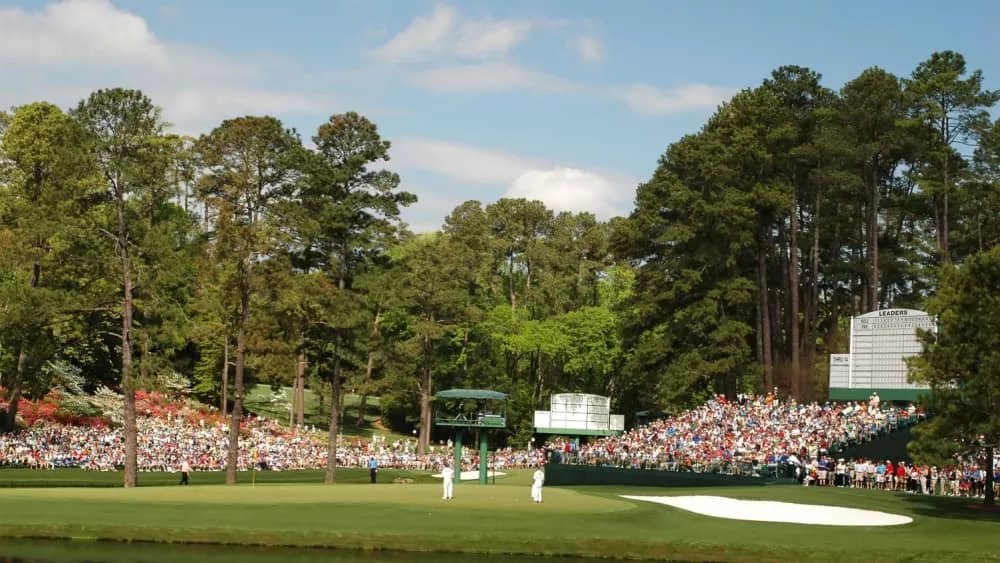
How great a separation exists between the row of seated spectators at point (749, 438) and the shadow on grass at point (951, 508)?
794cm

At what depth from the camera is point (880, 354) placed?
6231cm

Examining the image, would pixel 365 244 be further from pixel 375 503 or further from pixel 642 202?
pixel 375 503

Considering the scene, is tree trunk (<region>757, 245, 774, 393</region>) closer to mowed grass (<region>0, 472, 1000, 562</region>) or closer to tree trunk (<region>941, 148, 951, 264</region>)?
tree trunk (<region>941, 148, 951, 264</region>)

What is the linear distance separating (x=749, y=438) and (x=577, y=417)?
2662 centimetres

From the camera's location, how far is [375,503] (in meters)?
38.6

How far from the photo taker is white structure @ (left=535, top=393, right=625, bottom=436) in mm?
84688

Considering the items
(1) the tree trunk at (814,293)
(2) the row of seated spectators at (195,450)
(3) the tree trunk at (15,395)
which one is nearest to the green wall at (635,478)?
(2) the row of seated spectators at (195,450)

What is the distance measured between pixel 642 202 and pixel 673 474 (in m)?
32.4

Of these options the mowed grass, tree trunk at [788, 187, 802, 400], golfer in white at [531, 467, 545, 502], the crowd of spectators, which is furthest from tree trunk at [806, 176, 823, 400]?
golfer in white at [531, 467, 545, 502]

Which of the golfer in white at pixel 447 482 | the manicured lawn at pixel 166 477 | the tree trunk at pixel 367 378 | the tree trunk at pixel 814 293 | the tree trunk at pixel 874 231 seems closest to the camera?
the golfer in white at pixel 447 482

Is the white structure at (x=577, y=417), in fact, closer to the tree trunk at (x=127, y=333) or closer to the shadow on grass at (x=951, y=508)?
the tree trunk at (x=127, y=333)

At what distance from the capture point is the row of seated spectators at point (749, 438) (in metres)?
54.9

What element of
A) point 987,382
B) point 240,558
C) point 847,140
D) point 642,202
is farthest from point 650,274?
point 240,558

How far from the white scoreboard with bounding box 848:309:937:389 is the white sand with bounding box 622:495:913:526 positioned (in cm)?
2189
